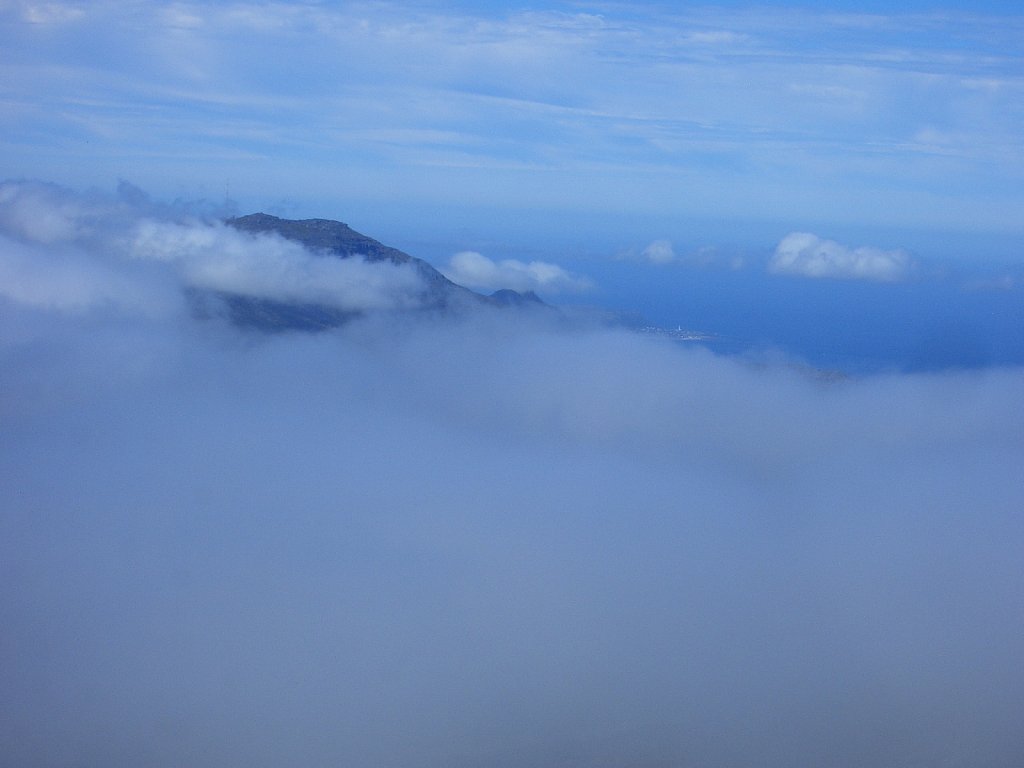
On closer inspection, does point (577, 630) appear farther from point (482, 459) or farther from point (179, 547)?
point (482, 459)

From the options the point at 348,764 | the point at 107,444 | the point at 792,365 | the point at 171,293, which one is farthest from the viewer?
the point at 171,293

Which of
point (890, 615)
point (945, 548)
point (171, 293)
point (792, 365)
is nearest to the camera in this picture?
point (890, 615)

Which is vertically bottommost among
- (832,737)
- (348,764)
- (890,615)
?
(348,764)

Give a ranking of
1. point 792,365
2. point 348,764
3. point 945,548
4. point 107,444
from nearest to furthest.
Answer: point 348,764 → point 945,548 → point 792,365 → point 107,444

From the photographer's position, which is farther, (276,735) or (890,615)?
(890,615)

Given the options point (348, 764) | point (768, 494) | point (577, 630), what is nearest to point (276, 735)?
point (348, 764)

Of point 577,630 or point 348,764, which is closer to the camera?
point 348,764

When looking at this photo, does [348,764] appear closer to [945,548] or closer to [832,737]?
[832,737]

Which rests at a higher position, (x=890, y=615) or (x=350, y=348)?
(x=350, y=348)

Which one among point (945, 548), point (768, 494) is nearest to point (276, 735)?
point (945, 548)
